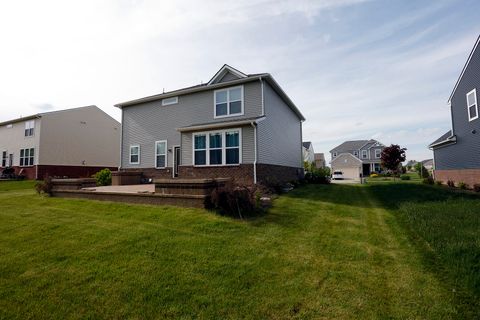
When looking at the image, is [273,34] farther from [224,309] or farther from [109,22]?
Answer: [224,309]

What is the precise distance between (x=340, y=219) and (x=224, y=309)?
5199mm

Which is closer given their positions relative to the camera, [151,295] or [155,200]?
[151,295]

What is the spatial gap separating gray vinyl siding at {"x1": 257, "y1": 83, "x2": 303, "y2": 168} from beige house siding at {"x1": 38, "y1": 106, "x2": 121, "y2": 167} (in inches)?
871

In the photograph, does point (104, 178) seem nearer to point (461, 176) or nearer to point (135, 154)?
point (135, 154)

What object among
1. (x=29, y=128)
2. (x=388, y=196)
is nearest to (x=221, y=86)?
(x=388, y=196)

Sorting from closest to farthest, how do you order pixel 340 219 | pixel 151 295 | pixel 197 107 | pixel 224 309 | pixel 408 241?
pixel 224 309 → pixel 151 295 → pixel 408 241 → pixel 340 219 → pixel 197 107

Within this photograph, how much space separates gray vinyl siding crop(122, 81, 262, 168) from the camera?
13867 mm

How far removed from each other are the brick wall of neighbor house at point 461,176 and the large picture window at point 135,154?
20.6 meters

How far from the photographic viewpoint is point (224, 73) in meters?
15.0

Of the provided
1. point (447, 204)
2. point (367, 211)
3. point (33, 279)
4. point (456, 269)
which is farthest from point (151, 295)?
point (447, 204)

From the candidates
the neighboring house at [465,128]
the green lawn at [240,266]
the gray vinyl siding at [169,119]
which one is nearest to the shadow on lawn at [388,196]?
the green lawn at [240,266]

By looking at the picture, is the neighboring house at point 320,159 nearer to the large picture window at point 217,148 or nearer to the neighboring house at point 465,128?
the neighboring house at point 465,128

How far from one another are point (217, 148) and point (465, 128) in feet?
49.1

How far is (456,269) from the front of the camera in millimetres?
4012
